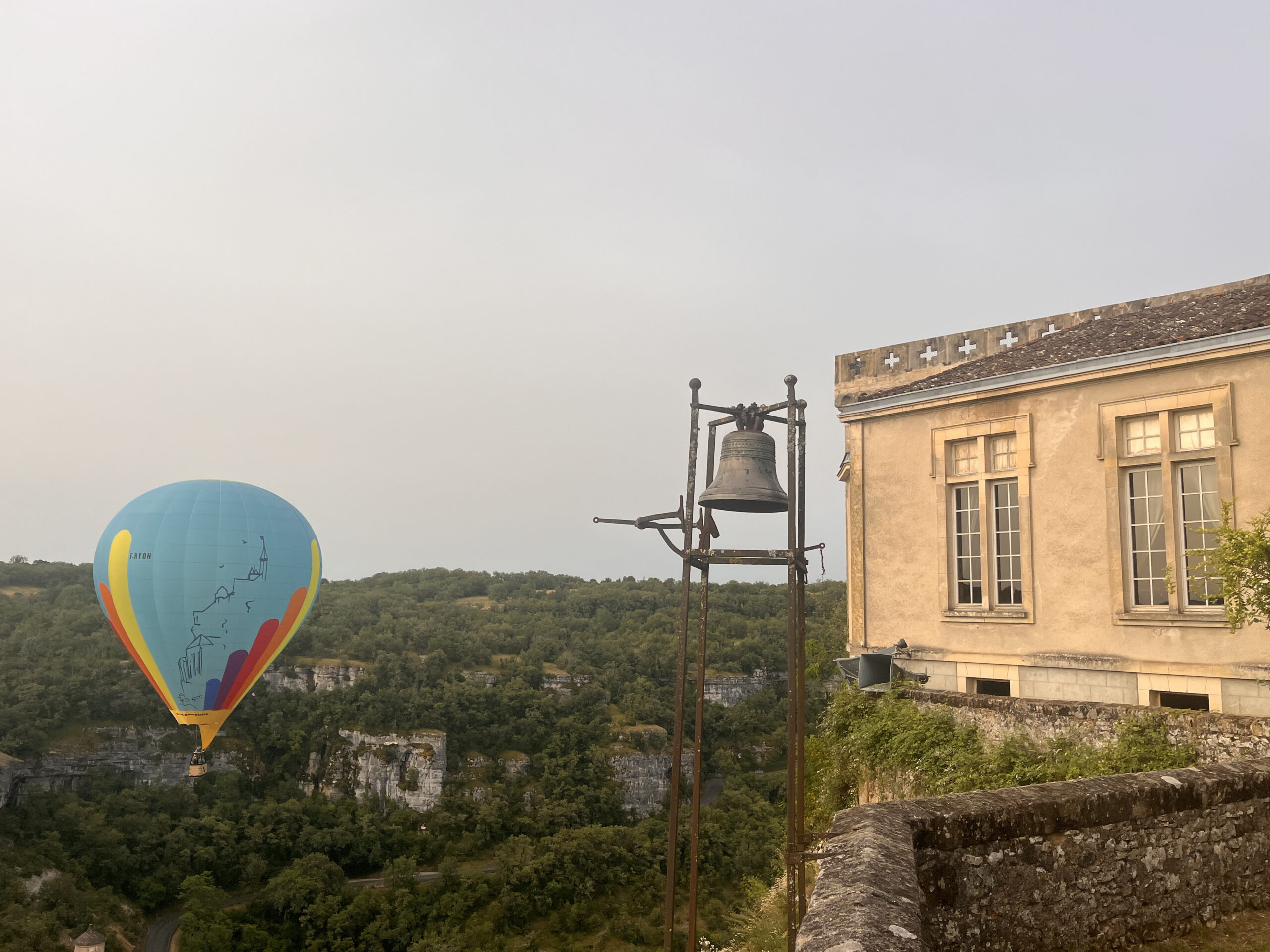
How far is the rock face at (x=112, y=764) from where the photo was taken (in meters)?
54.1

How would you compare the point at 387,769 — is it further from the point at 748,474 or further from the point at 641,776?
the point at 748,474

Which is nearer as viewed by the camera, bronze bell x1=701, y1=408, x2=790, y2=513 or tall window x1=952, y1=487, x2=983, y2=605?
bronze bell x1=701, y1=408, x2=790, y2=513

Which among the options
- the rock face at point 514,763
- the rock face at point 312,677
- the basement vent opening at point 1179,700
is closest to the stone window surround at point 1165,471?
the basement vent opening at point 1179,700

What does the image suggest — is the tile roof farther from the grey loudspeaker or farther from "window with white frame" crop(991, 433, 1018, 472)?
the grey loudspeaker

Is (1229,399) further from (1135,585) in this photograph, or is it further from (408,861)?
(408,861)

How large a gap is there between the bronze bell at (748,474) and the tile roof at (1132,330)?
4.67 m

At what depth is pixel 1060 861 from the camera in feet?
14.7

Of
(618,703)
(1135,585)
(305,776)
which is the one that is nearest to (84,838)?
(305,776)

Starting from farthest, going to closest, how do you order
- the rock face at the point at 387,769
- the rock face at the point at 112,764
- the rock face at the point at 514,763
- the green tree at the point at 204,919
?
the rock face at the point at 514,763, the rock face at the point at 387,769, the rock face at the point at 112,764, the green tree at the point at 204,919

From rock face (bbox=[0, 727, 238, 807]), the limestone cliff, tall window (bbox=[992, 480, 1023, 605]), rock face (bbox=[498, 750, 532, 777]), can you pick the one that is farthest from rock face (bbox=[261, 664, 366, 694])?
tall window (bbox=[992, 480, 1023, 605])

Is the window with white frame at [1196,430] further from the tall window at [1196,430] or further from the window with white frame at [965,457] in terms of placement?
the window with white frame at [965,457]

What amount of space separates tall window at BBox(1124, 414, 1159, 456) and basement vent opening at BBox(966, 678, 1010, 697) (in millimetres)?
3285

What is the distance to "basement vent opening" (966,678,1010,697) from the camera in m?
11.4

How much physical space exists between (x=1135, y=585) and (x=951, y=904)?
A: 7.76 m
